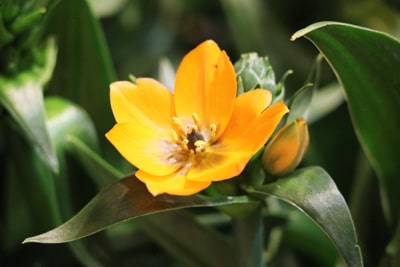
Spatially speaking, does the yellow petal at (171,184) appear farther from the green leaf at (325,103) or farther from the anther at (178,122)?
the green leaf at (325,103)

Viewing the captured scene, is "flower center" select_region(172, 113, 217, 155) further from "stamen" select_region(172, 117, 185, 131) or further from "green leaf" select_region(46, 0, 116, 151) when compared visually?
"green leaf" select_region(46, 0, 116, 151)

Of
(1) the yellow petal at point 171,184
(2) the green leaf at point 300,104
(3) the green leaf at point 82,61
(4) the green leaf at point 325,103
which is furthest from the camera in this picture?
(4) the green leaf at point 325,103

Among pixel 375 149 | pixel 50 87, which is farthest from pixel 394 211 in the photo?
pixel 50 87

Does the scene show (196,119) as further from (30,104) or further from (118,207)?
(30,104)

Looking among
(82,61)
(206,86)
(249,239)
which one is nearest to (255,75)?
(206,86)

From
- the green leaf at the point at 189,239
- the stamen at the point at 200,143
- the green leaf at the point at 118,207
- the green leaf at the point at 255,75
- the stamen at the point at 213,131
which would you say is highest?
the green leaf at the point at 255,75

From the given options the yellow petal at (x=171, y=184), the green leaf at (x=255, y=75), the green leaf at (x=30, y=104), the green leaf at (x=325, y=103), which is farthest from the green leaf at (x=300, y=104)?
the green leaf at (x=325, y=103)

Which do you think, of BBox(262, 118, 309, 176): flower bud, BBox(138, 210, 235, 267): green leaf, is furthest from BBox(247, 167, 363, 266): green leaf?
BBox(138, 210, 235, 267): green leaf

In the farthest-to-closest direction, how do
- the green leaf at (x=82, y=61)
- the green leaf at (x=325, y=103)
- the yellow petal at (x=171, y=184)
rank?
the green leaf at (x=325, y=103) → the green leaf at (x=82, y=61) → the yellow petal at (x=171, y=184)
